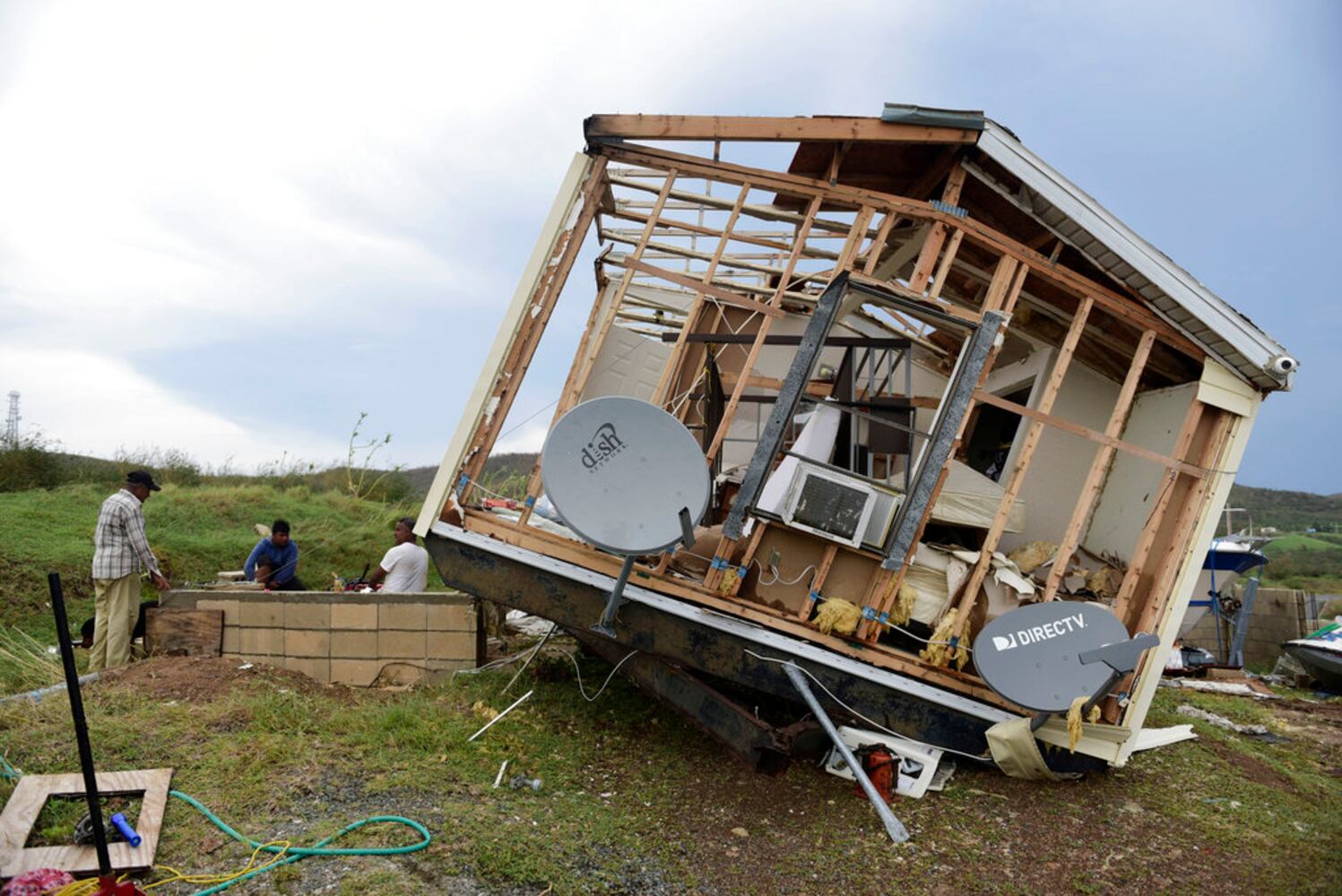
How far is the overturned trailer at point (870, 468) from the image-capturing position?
6129mm

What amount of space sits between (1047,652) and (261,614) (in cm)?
637

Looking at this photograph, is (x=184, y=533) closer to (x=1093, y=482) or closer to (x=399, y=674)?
(x=399, y=674)

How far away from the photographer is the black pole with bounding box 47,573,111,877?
11.9 feet

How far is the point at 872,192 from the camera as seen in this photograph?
21.3 feet

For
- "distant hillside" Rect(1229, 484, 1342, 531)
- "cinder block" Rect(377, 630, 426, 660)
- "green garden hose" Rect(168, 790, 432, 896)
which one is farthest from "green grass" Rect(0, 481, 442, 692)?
"distant hillside" Rect(1229, 484, 1342, 531)

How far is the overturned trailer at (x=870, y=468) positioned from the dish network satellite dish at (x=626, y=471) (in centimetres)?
85

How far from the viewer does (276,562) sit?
970 cm

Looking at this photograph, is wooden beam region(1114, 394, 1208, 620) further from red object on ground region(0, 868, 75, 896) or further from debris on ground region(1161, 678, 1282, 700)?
red object on ground region(0, 868, 75, 896)

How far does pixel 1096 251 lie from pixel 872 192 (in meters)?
1.84

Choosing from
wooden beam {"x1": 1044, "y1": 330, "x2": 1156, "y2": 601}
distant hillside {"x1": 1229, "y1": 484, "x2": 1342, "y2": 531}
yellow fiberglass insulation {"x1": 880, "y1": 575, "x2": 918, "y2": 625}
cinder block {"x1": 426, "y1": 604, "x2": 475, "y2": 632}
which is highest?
distant hillside {"x1": 1229, "y1": 484, "x2": 1342, "y2": 531}

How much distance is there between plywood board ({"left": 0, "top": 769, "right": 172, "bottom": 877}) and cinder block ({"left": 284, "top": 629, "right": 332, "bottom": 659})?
2553 millimetres

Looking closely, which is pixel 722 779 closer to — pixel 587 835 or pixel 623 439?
pixel 587 835

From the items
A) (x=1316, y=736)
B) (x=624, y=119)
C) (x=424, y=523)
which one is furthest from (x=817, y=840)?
(x=1316, y=736)

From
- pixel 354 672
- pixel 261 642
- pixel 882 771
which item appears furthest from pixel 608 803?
pixel 261 642
